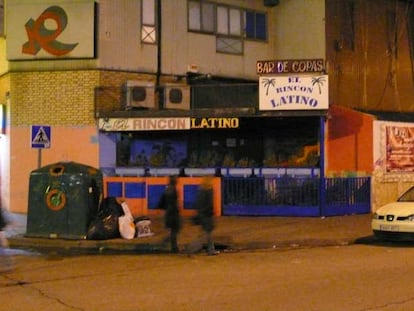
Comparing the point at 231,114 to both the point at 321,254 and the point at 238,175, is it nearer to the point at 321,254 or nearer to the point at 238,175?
the point at 238,175

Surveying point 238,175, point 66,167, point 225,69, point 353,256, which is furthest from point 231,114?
point 353,256

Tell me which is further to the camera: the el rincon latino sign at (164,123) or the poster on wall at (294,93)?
the el rincon latino sign at (164,123)

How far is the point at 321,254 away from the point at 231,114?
22.1 ft

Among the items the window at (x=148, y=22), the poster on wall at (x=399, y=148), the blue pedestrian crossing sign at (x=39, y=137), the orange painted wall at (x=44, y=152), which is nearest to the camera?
the blue pedestrian crossing sign at (x=39, y=137)

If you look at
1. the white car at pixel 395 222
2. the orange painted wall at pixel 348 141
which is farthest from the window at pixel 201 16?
the white car at pixel 395 222

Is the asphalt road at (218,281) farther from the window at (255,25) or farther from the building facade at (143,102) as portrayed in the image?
the window at (255,25)

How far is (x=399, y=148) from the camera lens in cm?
1978

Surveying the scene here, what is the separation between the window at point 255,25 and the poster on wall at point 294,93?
5454 millimetres

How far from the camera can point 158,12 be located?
20469mm

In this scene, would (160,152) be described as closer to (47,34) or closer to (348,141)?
(47,34)

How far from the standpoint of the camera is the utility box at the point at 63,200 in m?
13.6

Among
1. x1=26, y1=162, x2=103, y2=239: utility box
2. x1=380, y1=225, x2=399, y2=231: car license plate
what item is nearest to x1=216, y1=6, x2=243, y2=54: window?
x1=26, y1=162, x2=103, y2=239: utility box

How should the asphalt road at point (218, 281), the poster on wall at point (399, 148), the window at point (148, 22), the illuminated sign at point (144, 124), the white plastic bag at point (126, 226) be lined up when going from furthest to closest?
the window at point (148, 22), the poster on wall at point (399, 148), the illuminated sign at point (144, 124), the white plastic bag at point (126, 226), the asphalt road at point (218, 281)

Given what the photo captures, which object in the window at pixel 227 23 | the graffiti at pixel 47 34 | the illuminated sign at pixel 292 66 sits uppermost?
the window at pixel 227 23
